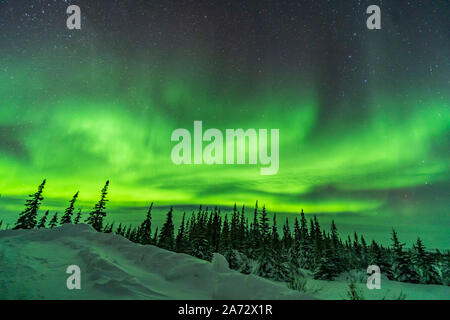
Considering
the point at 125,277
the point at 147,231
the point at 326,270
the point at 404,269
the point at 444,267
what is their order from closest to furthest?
the point at 125,277, the point at 326,270, the point at 404,269, the point at 444,267, the point at 147,231

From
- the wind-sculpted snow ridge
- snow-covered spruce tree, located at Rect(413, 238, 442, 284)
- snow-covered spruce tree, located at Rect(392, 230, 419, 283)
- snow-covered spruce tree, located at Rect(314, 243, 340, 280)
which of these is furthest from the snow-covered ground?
snow-covered spruce tree, located at Rect(413, 238, 442, 284)

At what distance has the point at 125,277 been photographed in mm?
6922

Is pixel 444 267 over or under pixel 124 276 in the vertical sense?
under

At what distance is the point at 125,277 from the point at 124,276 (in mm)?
99

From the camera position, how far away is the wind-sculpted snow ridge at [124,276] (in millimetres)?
5918

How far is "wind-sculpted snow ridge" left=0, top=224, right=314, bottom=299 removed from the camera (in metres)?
5.92

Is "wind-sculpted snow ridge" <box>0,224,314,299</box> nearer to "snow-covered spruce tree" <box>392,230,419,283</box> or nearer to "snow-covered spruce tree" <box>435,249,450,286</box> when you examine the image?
"snow-covered spruce tree" <box>392,230,419,283</box>

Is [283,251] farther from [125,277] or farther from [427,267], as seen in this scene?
[125,277]

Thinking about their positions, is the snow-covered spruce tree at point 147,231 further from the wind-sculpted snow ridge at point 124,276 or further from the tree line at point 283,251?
the wind-sculpted snow ridge at point 124,276

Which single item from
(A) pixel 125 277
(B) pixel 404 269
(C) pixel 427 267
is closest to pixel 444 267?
(C) pixel 427 267

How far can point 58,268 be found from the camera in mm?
7910
